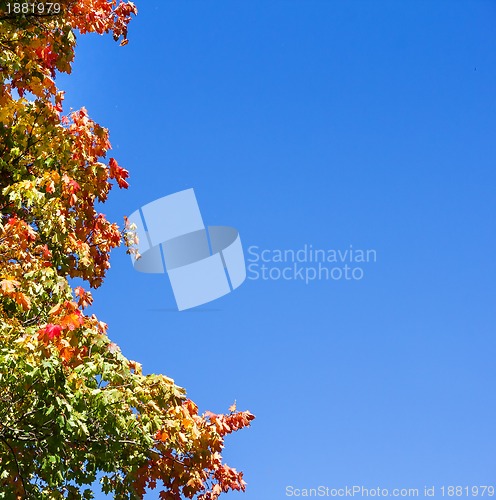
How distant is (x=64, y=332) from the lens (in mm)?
6879

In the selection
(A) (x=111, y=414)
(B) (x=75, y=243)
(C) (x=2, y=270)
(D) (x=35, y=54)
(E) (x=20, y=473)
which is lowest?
(E) (x=20, y=473)

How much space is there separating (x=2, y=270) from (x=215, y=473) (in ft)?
13.7

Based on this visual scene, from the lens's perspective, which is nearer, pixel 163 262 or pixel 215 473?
pixel 215 473

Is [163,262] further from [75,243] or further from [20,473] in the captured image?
[20,473]

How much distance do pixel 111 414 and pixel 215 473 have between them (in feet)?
9.98

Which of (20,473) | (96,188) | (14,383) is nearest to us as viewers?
(14,383)

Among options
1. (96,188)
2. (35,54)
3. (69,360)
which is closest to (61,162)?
(96,188)

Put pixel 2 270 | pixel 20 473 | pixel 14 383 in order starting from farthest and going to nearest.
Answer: pixel 2 270
pixel 20 473
pixel 14 383

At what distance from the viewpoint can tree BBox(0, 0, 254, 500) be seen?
6.83 meters

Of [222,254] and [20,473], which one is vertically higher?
[222,254]

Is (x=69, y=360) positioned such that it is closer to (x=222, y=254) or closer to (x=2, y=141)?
(x=2, y=141)

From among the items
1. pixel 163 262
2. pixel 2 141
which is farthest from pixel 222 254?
pixel 2 141

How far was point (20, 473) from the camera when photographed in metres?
7.39

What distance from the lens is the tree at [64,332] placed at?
683 cm
